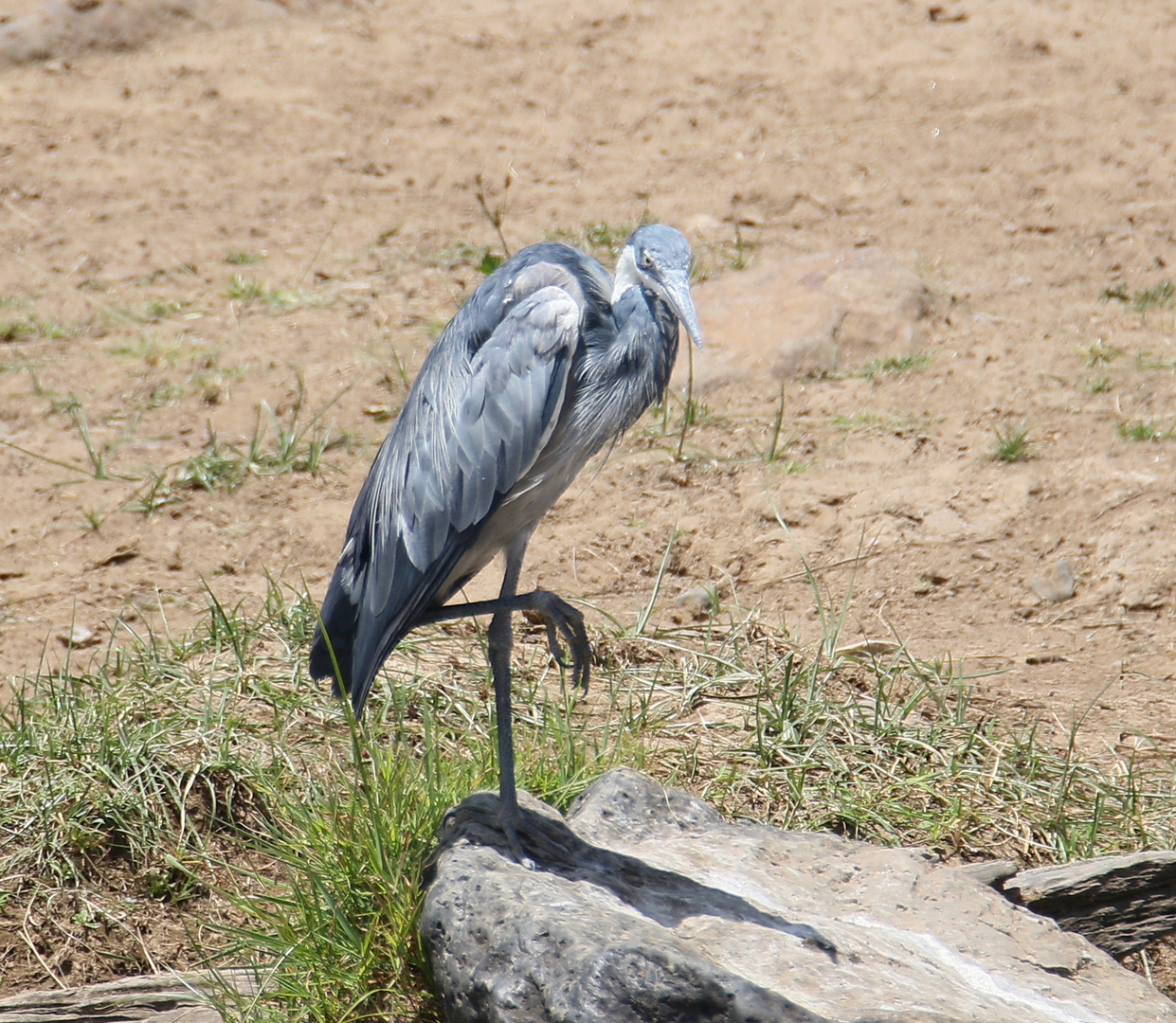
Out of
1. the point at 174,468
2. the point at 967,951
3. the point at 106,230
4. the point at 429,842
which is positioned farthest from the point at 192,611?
the point at 106,230

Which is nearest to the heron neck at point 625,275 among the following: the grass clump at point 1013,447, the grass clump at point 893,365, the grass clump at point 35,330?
the grass clump at point 1013,447

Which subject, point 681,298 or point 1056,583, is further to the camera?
point 1056,583

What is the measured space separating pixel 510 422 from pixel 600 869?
0.97 m

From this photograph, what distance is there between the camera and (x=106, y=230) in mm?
6512

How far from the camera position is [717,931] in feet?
8.49

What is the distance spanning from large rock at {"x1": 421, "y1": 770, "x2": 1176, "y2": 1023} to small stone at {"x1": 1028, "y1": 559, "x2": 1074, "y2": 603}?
63.4 inches

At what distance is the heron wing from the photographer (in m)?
2.92

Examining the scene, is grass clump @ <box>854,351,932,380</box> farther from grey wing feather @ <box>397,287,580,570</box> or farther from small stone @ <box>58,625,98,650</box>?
small stone @ <box>58,625,98,650</box>

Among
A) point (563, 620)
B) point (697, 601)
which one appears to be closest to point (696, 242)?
point (697, 601)

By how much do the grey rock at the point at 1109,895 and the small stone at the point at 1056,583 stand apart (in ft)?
4.41

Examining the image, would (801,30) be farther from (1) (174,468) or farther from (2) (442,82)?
(1) (174,468)

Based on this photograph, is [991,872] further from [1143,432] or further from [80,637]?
[80,637]

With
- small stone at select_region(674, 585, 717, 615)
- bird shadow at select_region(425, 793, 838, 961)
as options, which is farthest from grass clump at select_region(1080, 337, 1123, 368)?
bird shadow at select_region(425, 793, 838, 961)

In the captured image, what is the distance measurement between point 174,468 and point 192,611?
0.86 m
